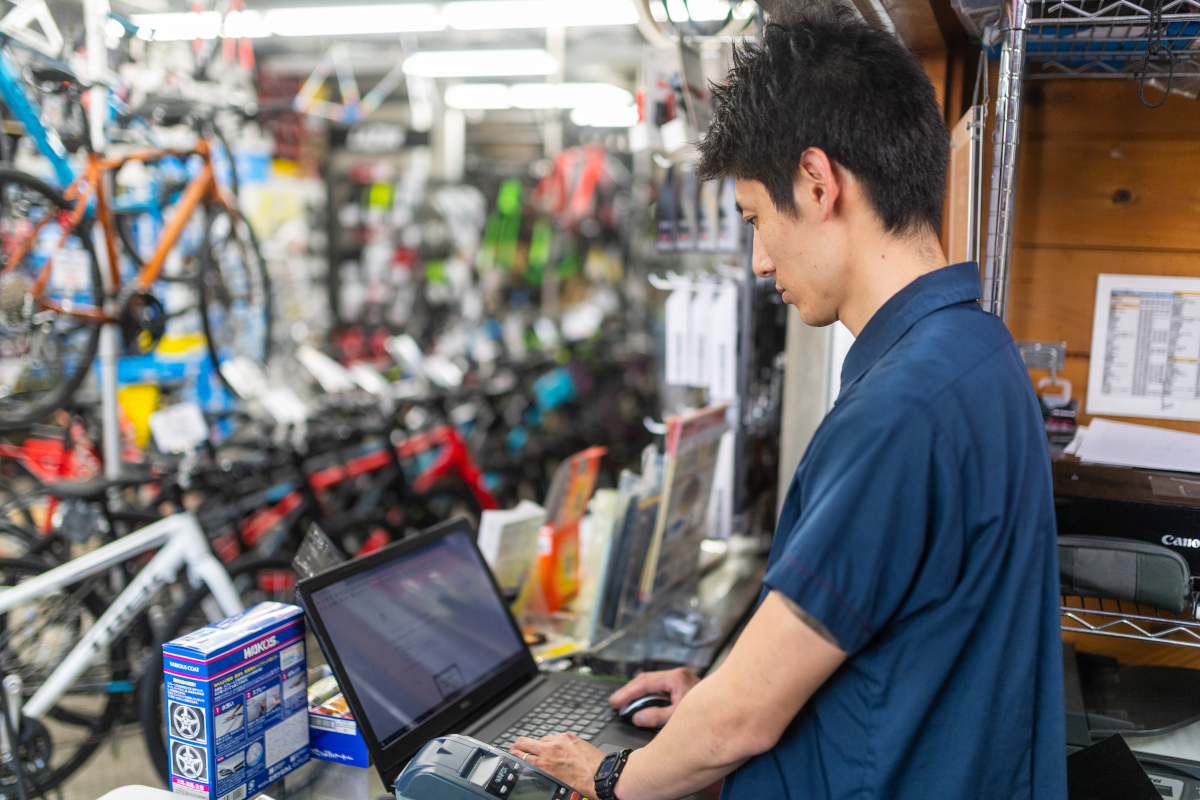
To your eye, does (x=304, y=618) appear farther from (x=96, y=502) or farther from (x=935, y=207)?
(x=96, y=502)

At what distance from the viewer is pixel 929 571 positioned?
Answer: 79 centimetres

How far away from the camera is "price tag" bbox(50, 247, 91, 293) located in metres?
2.95

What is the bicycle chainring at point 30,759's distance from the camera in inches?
87.4

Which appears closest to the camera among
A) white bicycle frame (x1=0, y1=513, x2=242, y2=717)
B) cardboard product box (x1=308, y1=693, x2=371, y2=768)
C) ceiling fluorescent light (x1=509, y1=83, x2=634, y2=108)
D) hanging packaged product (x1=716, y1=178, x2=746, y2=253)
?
cardboard product box (x1=308, y1=693, x2=371, y2=768)

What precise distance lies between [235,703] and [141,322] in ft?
8.12

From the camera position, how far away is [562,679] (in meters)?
1.52

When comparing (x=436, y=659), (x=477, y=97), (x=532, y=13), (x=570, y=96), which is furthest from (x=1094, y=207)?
(x=477, y=97)

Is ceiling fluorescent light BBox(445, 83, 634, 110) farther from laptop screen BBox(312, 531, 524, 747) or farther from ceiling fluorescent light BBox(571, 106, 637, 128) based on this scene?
laptop screen BBox(312, 531, 524, 747)

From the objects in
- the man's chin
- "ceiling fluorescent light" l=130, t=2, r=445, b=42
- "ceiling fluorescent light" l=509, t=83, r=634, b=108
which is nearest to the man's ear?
the man's chin

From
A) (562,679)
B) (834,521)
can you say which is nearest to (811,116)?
(834,521)

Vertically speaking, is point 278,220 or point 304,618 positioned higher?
point 278,220

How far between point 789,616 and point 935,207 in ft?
1.47

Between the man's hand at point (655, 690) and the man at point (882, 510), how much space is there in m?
0.36

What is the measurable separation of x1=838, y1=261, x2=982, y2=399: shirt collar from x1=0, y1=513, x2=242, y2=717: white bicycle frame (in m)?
1.97
